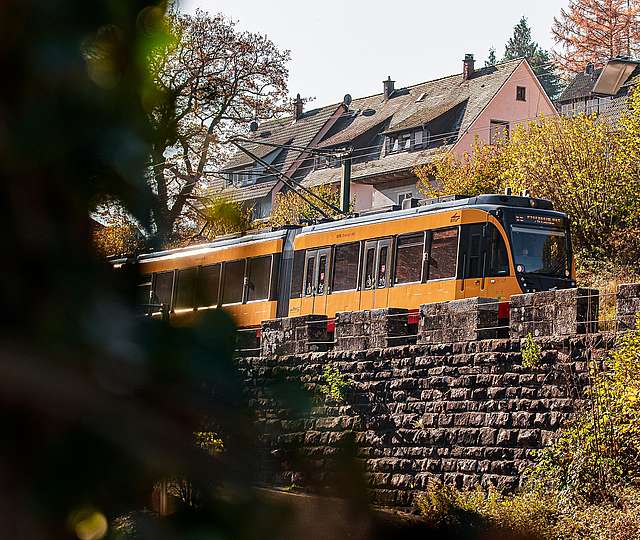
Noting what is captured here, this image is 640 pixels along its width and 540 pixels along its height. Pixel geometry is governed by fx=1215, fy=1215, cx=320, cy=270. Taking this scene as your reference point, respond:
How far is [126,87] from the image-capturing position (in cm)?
128

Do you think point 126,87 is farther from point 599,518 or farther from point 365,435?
point 599,518

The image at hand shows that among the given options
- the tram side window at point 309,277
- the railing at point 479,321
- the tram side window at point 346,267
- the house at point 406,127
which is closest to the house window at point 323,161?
the house at point 406,127

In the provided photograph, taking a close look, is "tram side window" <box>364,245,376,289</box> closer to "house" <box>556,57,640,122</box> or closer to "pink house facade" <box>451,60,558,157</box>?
"house" <box>556,57,640,122</box>

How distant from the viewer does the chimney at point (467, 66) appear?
54.3 meters

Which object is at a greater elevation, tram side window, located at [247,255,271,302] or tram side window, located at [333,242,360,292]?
tram side window, located at [333,242,360,292]

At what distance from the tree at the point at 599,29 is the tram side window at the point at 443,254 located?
50.5 m

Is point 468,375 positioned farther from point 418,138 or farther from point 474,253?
point 418,138

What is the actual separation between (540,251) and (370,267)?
3102 millimetres

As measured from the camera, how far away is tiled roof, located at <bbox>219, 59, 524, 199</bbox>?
51.0 metres

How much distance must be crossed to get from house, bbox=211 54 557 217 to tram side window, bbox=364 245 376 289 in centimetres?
2469

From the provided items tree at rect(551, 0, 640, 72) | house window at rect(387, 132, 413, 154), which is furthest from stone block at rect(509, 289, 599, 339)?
tree at rect(551, 0, 640, 72)

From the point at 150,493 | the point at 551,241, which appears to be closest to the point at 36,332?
the point at 150,493

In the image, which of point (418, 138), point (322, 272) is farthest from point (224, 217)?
point (418, 138)

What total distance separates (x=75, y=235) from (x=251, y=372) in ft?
1.20
